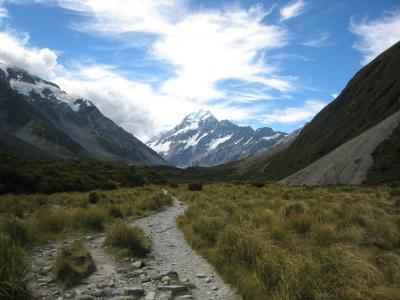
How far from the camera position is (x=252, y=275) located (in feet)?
29.6

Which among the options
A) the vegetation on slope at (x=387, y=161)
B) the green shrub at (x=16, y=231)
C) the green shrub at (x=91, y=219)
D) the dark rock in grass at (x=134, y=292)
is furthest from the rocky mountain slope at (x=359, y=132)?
the dark rock in grass at (x=134, y=292)

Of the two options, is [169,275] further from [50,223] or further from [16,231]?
[50,223]

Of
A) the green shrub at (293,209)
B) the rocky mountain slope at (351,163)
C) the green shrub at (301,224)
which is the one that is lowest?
the green shrub at (301,224)

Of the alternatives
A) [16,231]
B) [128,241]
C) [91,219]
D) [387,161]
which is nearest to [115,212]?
[91,219]

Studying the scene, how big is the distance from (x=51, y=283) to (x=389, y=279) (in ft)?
26.3

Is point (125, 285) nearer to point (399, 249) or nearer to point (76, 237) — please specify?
point (76, 237)

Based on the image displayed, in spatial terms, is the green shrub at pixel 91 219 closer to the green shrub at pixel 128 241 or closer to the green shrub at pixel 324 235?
the green shrub at pixel 128 241

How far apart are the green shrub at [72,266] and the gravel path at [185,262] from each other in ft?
7.67

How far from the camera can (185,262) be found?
12117 millimetres

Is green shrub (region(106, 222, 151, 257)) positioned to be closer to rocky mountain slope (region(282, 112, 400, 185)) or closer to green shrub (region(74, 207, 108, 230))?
green shrub (region(74, 207, 108, 230))

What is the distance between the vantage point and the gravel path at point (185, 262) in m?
9.21

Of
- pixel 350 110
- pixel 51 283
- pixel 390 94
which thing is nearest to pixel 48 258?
pixel 51 283

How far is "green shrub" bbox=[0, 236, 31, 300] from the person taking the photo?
7.22 m

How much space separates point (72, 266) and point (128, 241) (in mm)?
3402
